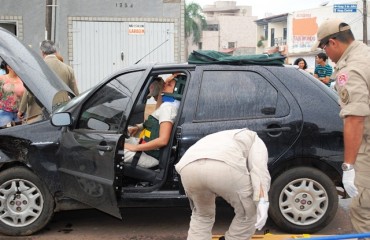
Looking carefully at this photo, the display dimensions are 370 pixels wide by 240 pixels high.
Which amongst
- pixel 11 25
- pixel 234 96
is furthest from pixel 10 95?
pixel 11 25

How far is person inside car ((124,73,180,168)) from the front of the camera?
4520 mm

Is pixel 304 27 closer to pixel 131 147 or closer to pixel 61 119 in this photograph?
pixel 131 147

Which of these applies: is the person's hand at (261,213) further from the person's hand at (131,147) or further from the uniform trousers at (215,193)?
the person's hand at (131,147)

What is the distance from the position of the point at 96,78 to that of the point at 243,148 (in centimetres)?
1003

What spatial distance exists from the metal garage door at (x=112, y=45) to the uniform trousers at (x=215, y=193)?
9.51 metres

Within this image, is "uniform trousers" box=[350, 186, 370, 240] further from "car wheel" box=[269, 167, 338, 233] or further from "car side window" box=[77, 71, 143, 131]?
"car side window" box=[77, 71, 143, 131]

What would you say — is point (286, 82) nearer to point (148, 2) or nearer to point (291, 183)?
point (291, 183)

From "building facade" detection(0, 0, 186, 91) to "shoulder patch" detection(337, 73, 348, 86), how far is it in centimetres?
959

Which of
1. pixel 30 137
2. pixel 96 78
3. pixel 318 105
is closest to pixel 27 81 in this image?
pixel 30 137

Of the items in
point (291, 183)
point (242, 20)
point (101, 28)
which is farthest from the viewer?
point (242, 20)

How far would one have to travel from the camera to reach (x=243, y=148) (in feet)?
10.6

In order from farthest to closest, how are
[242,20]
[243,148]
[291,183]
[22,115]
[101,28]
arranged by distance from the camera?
[242,20], [101,28], [22,115], [291,183], [243,148]

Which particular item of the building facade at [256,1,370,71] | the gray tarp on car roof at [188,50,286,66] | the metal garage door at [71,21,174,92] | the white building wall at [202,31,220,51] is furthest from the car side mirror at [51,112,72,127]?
the white building wall at [202,31,220,51]

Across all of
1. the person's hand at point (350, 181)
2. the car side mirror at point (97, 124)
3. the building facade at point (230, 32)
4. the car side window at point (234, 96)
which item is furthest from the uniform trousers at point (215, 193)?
the building facade at point (230, 32)
